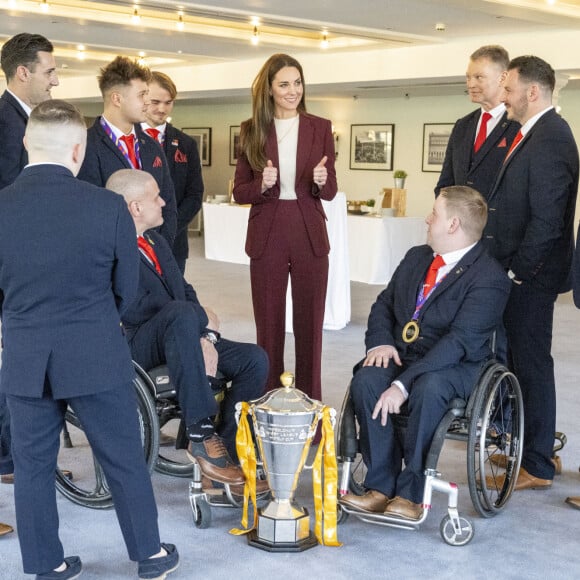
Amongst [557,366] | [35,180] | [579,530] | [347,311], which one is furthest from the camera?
[347,311]

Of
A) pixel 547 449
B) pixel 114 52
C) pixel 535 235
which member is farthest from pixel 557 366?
pixel 114 52

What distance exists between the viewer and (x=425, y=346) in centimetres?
339

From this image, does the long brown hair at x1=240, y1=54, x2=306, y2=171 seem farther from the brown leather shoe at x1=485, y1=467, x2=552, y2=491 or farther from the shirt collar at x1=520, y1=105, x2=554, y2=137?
the brown leather shoe at x1=485, y1=467, x2=552, y2=491

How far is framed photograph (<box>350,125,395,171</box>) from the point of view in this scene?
15.9 m

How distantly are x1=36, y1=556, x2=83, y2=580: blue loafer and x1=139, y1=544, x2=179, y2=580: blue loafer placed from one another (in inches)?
7.4

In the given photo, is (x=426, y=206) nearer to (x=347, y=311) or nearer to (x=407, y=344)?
(x=347, y=311)

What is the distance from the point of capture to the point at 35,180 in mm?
2369

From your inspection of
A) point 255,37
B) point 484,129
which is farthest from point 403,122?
point 484,129

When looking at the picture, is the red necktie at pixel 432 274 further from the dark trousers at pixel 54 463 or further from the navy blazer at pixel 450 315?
the dark trousers at pixel 54 463

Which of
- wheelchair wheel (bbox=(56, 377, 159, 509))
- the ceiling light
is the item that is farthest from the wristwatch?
the ceiling light

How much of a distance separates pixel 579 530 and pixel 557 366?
9.68ft

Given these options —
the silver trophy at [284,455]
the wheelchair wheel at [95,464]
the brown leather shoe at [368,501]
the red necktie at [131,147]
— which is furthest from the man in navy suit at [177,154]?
the brown leather shoe at [368,501]

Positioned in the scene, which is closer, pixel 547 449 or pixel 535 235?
pixel 535 235

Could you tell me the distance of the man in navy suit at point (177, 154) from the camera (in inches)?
183
